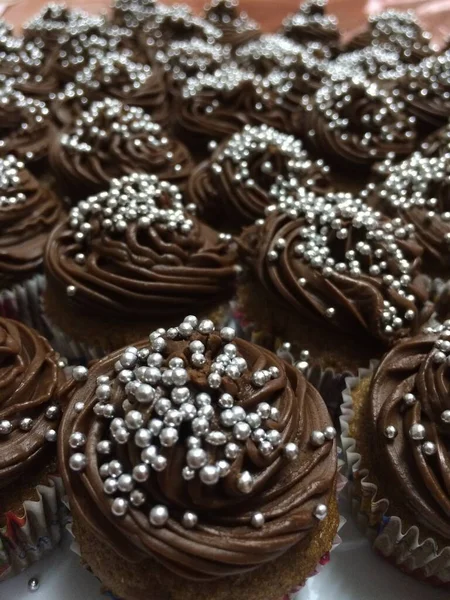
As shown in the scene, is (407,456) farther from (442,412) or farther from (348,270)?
(348,270)

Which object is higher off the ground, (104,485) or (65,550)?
(104,485)

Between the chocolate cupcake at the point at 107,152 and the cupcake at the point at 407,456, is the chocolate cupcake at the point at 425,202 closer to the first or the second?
the cupcake at the point at 407,456

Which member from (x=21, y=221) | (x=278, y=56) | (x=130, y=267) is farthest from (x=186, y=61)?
(x=130, y=267)

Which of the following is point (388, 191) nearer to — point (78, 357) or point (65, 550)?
point (78, 357)

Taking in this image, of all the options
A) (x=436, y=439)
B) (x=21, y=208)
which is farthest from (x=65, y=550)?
(x=21, y=208)

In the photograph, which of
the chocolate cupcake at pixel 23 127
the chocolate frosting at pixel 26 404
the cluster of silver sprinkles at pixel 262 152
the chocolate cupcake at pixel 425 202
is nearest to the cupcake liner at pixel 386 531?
the chocolate cupcake at pixel 425 202

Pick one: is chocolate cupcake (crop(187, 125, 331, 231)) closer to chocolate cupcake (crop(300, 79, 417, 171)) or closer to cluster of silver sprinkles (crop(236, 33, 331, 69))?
chocolate cupcake (crop(300, 79, 417, 171))

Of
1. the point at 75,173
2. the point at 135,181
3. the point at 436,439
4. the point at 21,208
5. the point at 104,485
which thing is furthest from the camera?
the point at 75,173
